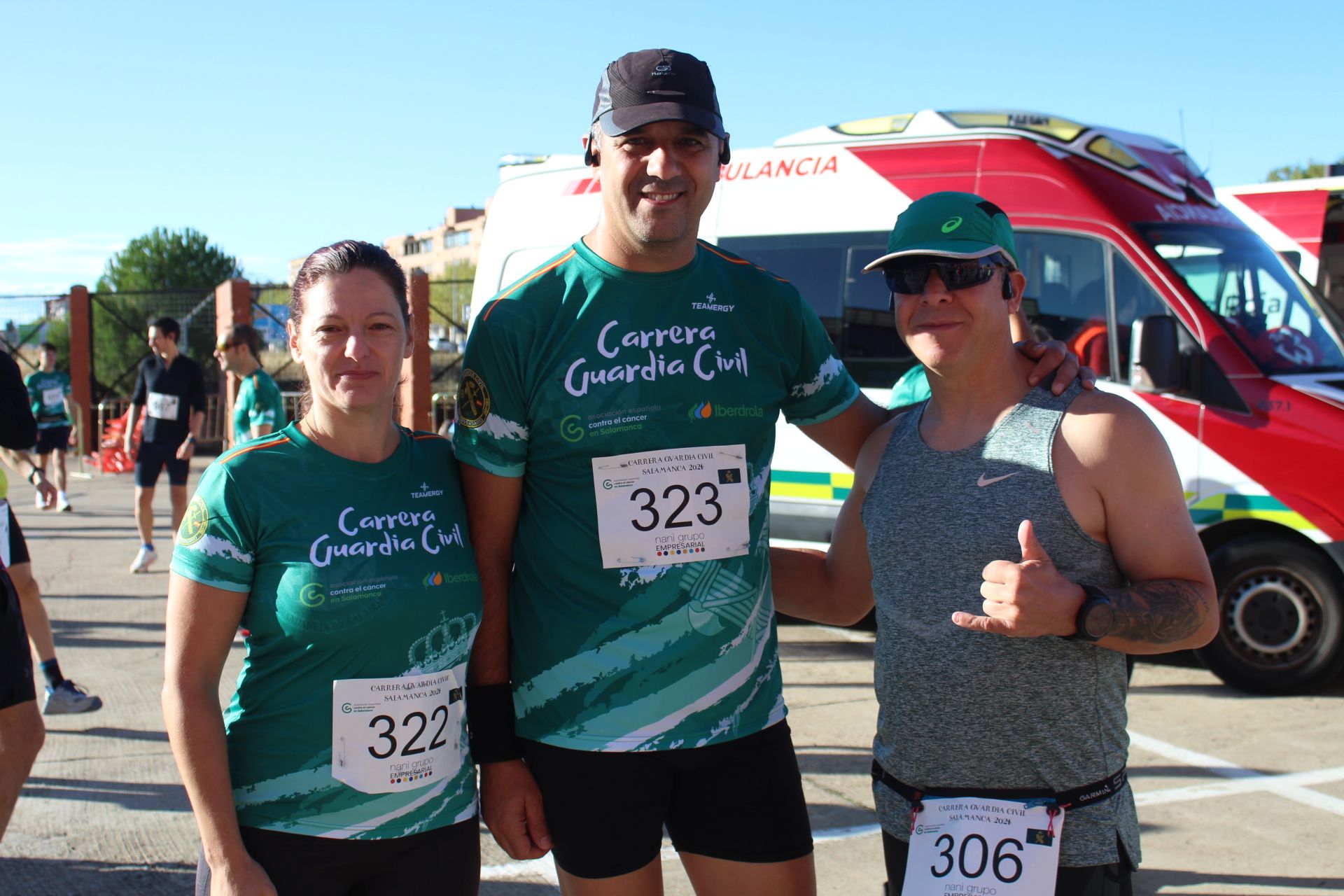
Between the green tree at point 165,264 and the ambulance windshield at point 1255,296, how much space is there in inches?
1258

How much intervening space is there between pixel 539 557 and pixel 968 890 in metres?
1.02

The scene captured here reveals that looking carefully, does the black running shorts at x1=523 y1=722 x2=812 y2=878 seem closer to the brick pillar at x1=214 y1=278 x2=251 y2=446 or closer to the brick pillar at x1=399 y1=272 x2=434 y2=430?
the brick pillar at x1=399 y1=272 x2=434 y2=430

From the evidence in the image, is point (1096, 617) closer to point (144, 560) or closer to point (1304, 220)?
point (144, 560)

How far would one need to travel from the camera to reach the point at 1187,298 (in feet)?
19.6

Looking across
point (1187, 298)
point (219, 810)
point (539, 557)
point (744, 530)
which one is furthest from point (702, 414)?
point (1187, 298)

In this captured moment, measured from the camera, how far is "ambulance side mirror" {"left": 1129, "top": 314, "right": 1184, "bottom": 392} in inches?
226

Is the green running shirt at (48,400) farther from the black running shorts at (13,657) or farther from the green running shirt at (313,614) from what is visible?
the green running shirt at (313,614)

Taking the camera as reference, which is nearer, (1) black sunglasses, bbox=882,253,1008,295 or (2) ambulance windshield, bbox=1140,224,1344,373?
(1) black sunglasses, bbox=882,253,1008,295

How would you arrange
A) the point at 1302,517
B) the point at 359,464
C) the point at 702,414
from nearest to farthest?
1. the point at 359,464
2. the point at 702,414
3. the point at 1302,517

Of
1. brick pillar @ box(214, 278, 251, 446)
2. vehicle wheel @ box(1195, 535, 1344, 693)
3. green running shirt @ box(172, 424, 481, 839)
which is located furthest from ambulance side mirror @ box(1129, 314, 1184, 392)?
brick pillar @ box(214, 278, 251, 446)

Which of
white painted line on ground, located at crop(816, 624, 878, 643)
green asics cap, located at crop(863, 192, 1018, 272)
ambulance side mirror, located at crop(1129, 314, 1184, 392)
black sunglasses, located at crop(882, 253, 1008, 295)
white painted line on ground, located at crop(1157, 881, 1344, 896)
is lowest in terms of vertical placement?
white painted line on ground, located at crop(816, 624, 878, 643)

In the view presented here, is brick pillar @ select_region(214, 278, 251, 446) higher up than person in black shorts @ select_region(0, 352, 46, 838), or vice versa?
brick pillar @ select_region(214, 278, 251, 446)

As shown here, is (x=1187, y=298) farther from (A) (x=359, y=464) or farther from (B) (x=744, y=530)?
(A) (x=359, y=464)

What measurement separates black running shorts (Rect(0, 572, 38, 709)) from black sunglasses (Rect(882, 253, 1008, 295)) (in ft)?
8.38
